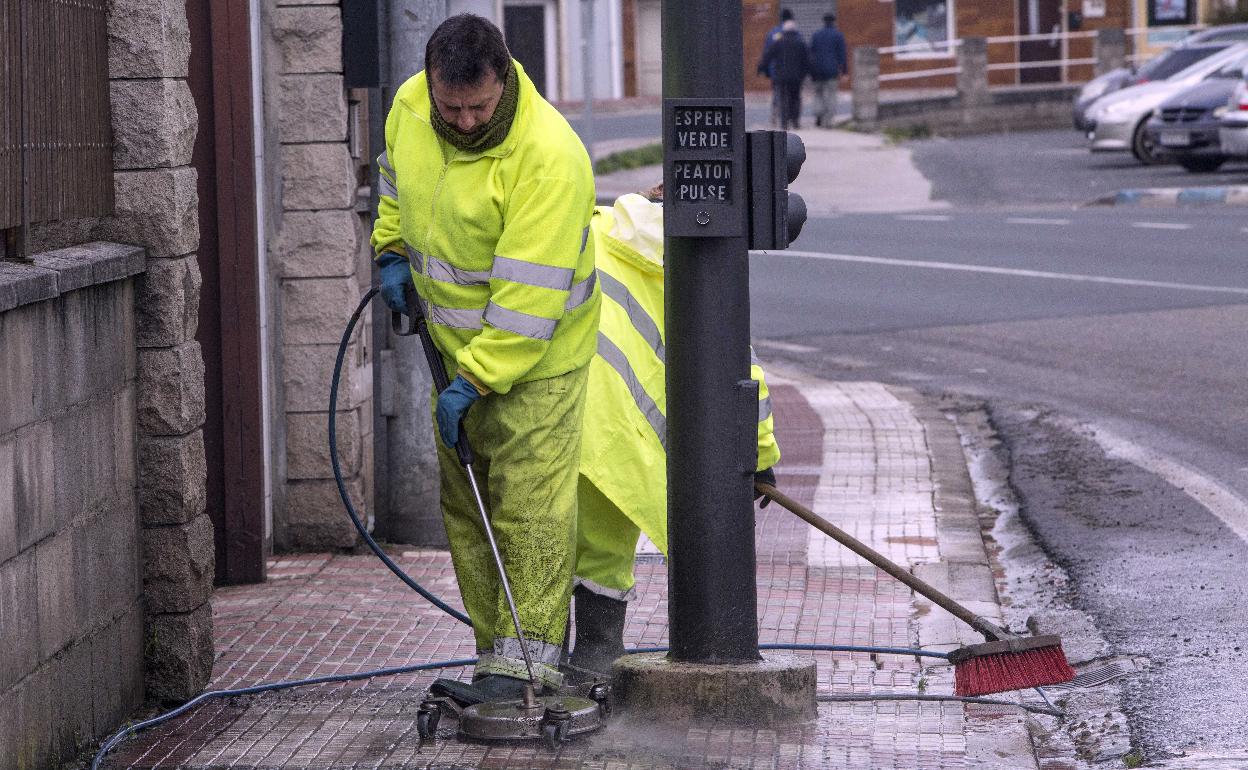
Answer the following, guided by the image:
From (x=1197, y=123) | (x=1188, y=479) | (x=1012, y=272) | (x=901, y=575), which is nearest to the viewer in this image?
(x=901, y=575)

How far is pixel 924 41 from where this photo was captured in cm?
4922

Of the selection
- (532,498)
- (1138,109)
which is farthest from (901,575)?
(1138,109)

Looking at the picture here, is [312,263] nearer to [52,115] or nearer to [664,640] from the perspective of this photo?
[664,640]

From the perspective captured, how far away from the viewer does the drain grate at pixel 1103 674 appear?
19.4 feet

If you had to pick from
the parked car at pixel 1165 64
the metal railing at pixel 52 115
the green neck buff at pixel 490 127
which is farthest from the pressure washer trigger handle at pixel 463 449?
the parked car at pixel 1165 64

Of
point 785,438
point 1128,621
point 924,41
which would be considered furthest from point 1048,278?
point 924,41

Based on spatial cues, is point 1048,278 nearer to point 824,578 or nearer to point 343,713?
point 824,578

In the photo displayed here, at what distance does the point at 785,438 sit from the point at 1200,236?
9718 millimetres

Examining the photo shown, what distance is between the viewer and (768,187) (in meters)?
5.12

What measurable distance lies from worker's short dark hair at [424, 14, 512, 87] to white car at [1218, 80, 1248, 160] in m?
21.0

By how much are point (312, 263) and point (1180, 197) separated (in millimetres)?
17372

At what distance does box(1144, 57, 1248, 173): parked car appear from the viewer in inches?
982

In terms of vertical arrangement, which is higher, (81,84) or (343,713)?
(81,84)

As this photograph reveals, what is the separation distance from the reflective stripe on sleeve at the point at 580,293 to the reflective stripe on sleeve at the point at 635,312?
383mm
